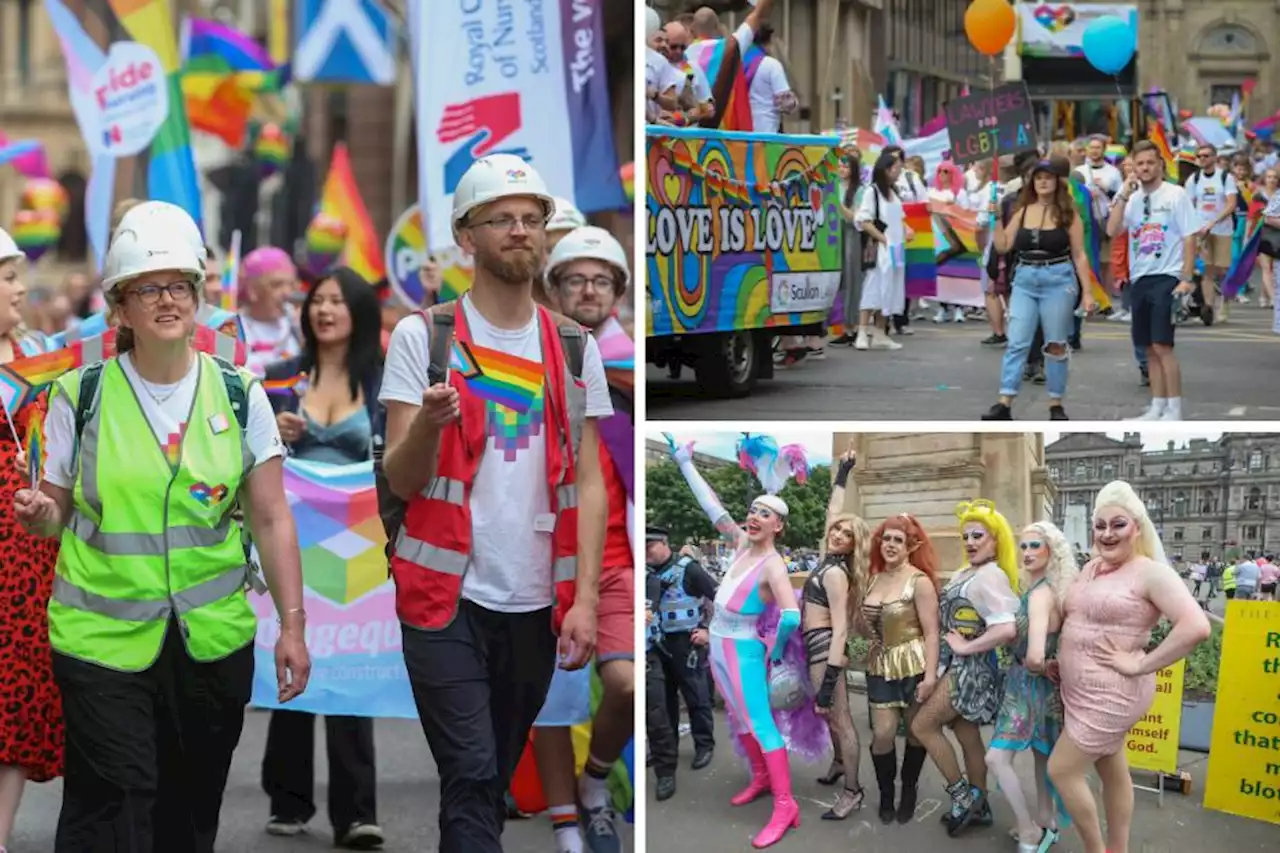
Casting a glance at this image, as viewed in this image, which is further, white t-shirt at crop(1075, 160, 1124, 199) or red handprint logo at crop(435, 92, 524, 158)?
white t-shirt at crop(1075, 160, 1124, 199)

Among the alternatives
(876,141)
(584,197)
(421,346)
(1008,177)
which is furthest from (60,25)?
(421,346)

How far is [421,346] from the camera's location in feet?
18.1

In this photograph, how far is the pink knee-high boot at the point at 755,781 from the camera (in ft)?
23.1

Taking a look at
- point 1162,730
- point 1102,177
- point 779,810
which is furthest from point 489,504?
point 1102,177

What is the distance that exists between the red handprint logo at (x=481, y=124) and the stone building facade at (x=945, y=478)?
3.15 metres

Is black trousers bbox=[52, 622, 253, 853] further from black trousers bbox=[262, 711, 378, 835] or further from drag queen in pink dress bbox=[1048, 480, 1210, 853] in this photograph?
drag queen in pink dress bbox=[1048, 480, 1210, 853]

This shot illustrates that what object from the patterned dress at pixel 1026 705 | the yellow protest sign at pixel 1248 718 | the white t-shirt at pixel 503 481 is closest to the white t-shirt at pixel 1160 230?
the yellow protest sign at pixel 1248 718

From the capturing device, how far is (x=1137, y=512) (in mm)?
6422

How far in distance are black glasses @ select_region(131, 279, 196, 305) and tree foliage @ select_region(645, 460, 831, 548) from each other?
198cm

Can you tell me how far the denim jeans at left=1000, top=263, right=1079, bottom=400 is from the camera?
8.91 m

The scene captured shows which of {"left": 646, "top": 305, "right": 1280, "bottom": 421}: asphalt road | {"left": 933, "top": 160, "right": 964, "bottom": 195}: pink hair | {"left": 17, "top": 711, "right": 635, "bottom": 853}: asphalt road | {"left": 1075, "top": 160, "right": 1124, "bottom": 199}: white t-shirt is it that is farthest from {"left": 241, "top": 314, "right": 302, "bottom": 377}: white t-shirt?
{"left": 1075, "top": 160, "right": 1124, "bottom": 199}: white t-shirt

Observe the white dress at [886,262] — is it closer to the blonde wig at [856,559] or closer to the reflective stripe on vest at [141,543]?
the blonde wig at [856,559]

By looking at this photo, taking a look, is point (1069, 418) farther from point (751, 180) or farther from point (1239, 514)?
point (1239, 514)

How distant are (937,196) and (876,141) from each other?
208 cm
